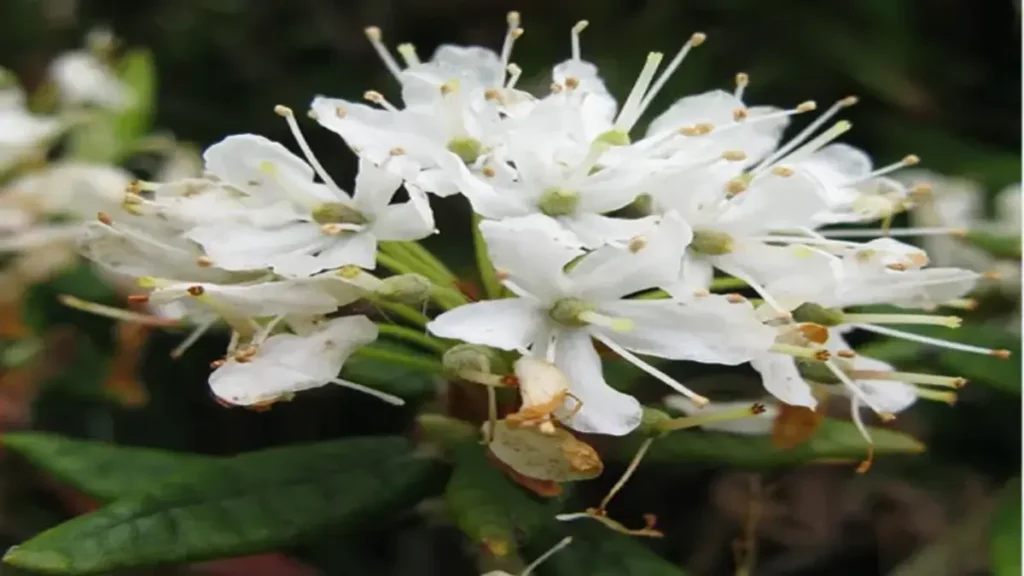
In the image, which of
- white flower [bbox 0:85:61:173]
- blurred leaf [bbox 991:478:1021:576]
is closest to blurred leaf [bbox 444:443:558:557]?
blurred leaf [bbox 991:478:1021:576]

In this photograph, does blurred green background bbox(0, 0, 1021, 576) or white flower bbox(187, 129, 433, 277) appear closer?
white flower bbox(187, 129, 433, 277)

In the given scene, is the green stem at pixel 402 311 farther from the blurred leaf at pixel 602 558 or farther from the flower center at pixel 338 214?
the blurred leaf at pixel 602 558

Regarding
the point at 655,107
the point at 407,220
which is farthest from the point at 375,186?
the point at 655,107

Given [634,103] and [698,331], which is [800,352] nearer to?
[698,331]

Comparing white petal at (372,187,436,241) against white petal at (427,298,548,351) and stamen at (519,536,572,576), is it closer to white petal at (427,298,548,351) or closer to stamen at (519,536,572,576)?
white petal at (427,298,548,351)

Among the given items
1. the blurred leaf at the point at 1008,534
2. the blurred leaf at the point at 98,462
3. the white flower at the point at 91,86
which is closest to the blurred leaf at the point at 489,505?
the blurred leaf at the point at 98,462
